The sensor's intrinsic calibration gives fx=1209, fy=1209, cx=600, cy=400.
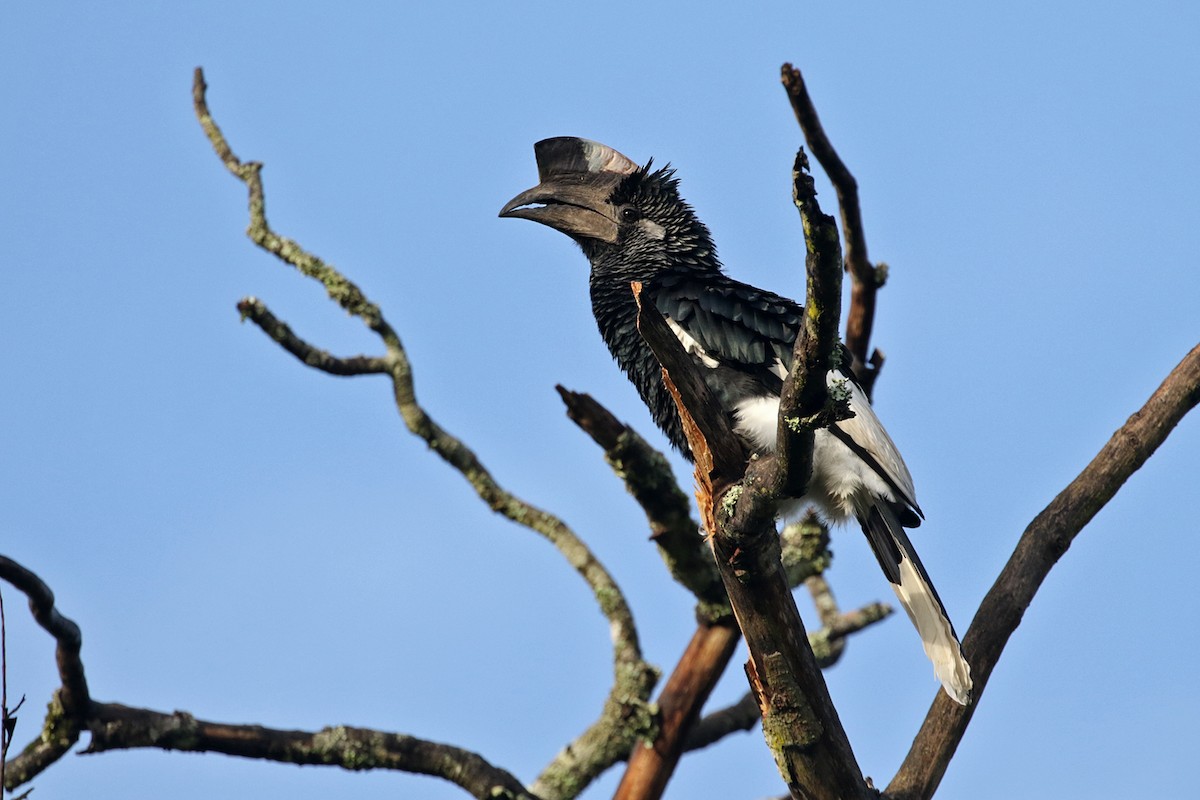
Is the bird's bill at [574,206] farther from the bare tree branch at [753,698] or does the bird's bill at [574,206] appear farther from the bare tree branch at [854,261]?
the bare tree branch at [753,698]

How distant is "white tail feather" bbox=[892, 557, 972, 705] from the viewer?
3.62m

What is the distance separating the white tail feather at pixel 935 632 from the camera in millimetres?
3621

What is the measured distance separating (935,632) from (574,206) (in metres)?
2.48

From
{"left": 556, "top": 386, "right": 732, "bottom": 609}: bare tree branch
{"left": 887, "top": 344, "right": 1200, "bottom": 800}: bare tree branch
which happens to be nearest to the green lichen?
{"left": 887, "top": 344, "right": 1200, "bottom": 800}: bare tree branch

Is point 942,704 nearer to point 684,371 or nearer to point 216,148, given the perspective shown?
point 684,371

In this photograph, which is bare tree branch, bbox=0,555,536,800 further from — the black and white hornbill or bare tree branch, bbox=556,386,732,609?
the black and white hornbill

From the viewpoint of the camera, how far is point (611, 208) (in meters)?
5.28

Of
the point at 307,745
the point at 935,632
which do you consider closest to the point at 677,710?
the point at 307,745

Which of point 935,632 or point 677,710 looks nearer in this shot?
point 935,632

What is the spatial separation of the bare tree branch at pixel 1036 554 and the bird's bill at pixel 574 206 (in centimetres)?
219

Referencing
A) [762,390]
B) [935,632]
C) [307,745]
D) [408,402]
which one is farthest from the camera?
[408,402]

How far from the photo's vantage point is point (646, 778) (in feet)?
17.7

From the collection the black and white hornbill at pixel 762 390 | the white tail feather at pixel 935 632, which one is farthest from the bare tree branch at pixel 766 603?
the white tail feather at pixel 935 632

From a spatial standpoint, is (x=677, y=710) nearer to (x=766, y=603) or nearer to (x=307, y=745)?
(x=307, y=745)
